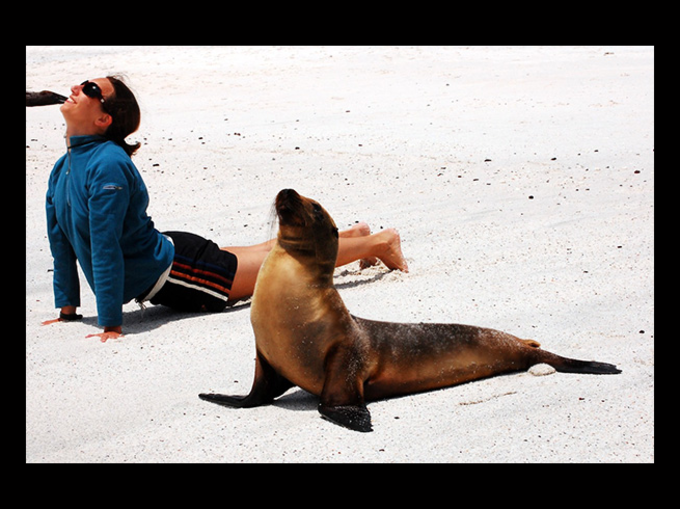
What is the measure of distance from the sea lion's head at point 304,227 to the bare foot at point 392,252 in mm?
1968

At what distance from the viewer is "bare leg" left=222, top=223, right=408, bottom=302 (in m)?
5.24

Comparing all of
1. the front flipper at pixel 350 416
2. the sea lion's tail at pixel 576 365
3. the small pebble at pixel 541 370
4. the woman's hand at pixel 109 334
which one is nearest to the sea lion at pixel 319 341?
the front flipper at pixel 350 416

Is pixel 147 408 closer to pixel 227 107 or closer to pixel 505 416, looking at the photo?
pixel 505 416

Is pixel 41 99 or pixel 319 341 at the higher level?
pixel 41 99

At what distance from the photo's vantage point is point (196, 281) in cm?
509

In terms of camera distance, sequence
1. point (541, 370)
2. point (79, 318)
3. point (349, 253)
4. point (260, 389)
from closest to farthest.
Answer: point (260, 389) < point (541, 370) < point (79, 318) < point (349, 253)

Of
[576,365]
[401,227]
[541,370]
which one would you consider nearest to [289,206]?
[541,370]

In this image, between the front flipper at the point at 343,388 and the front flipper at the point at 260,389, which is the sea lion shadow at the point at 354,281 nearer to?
the front flipper at the point at 260,389

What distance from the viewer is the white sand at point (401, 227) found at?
344 cm

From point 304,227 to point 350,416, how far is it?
77 cm

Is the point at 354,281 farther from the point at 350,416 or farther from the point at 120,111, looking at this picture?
the point at 350,416

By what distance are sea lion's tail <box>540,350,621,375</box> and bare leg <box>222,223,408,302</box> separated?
1706 millimetres

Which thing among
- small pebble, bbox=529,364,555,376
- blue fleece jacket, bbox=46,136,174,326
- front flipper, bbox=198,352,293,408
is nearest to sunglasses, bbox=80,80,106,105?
blue fleece jacket, bbox=46,136,174,326

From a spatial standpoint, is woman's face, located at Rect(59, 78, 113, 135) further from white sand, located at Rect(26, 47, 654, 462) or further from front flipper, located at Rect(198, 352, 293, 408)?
front flipper, located at Rect(198, 352, 293, 408)
